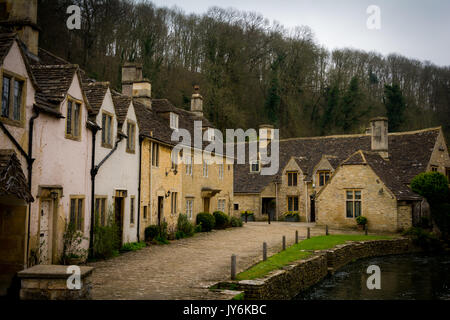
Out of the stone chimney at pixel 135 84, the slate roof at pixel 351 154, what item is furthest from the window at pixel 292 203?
the stone chimney at pixel 135 84

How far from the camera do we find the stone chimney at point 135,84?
2711 centimetres

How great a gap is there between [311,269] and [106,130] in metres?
9.85

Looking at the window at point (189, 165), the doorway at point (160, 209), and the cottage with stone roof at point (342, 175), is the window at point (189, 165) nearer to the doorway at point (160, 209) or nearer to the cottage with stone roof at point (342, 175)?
the doorway at point (160, 209)

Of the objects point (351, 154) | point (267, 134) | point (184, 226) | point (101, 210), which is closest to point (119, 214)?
point (101, 210)

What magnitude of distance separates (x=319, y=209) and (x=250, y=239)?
11245mm

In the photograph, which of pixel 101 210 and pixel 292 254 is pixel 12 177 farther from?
pixel 292 254

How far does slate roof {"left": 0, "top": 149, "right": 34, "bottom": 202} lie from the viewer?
33.5ft

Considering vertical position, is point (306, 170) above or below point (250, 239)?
above

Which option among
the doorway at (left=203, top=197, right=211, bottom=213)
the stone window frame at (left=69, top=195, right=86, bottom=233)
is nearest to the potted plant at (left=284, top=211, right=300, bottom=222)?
the doorway at (left=203, top=197, right=211, bottom=213)

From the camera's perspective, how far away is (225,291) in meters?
11.3

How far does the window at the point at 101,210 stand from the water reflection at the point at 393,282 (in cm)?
792
